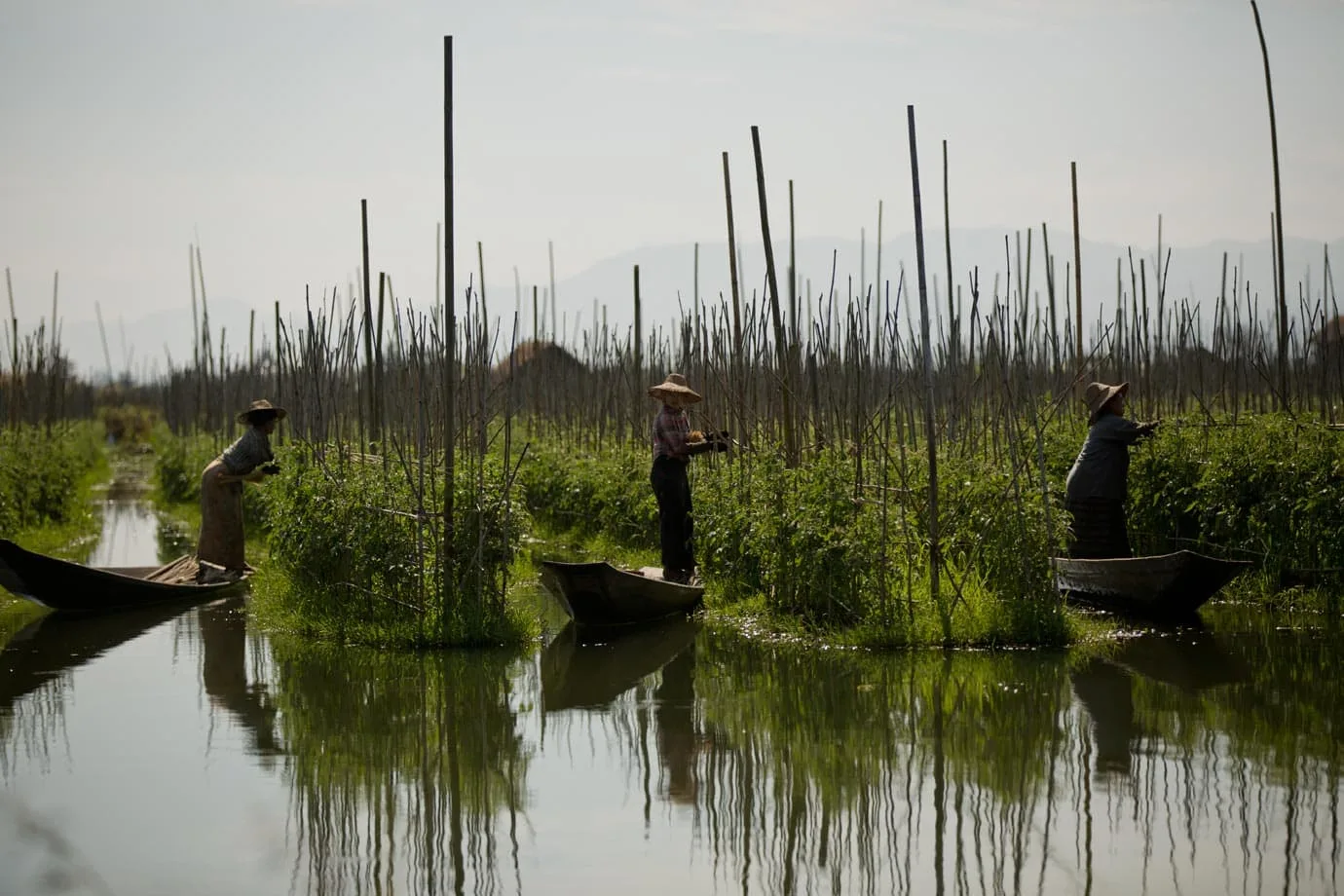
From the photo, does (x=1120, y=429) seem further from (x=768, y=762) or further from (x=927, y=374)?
(x=768, y=762)

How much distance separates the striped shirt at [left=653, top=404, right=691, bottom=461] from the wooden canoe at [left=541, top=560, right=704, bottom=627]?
37.6 inches

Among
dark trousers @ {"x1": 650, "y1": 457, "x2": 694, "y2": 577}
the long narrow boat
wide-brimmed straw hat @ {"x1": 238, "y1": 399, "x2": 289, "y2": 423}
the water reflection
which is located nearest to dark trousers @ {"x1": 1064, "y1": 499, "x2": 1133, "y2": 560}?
the water reflection

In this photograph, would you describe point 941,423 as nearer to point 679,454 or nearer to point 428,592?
point 679,454

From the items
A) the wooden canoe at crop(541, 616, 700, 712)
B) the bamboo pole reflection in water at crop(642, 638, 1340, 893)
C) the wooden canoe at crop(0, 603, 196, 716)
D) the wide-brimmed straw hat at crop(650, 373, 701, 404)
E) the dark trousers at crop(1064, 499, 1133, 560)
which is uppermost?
the wide-brimmed straw hat at crop(650, 373, 701, 404)

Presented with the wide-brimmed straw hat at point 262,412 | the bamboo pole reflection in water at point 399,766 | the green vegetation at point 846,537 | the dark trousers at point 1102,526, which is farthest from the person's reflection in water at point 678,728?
the wide-brimmed straw hat at point 262,412

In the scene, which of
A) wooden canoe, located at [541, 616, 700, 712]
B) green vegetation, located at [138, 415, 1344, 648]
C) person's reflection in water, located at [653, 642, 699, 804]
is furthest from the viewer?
green vegetation, located at [138, 415, 1344, 648]

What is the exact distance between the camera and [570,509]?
47.0 feet

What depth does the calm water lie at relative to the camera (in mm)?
4500

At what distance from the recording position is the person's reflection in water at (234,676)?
659 cm

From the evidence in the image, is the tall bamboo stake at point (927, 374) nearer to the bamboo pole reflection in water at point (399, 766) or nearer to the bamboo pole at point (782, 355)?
the bamboo pole at point (782, 355)

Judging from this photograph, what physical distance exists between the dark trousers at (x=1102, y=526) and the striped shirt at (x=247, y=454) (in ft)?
21.9

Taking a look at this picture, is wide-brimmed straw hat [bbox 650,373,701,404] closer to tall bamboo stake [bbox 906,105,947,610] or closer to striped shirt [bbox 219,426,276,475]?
tall bamboo stake [bbox 906,105,947,610]

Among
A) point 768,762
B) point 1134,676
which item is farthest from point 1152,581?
point 768,762

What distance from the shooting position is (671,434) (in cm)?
972
